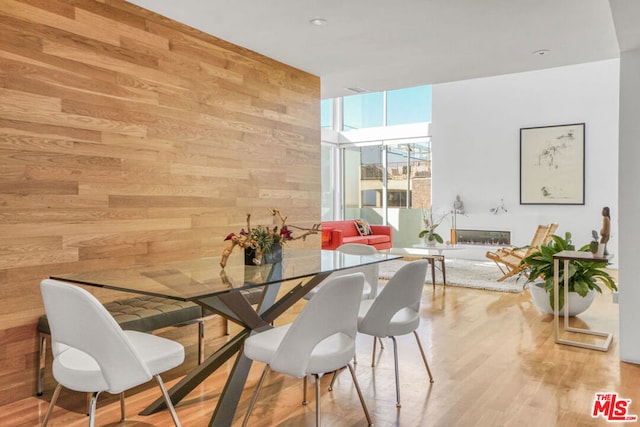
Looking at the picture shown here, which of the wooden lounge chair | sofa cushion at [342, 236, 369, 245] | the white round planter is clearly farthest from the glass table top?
sofa cushion at [342, 236, 369, 245]

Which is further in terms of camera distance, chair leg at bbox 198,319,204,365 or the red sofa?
the red sofa

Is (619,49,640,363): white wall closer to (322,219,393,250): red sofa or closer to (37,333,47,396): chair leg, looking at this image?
(37,333,47,396): chair leg

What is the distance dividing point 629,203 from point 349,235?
634cm

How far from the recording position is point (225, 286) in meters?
2.19

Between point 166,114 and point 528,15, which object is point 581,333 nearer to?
point 528,15

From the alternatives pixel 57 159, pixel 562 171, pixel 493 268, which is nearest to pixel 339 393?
pixel 57 159

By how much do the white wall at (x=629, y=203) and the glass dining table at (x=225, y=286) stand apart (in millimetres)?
1862

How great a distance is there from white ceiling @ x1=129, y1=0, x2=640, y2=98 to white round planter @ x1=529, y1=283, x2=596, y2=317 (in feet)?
7.56

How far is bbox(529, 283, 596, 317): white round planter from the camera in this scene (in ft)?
15.6

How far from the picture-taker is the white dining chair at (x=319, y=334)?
2.11 metres

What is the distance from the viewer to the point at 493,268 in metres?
8.30

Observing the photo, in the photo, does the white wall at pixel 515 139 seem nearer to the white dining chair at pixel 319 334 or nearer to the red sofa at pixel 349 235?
the red sofa at pixel 349 235

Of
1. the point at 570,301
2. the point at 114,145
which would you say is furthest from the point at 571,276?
the point at 114,145

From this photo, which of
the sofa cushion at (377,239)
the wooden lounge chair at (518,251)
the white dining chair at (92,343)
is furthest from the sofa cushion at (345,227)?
the white dining chair at (92,343)
